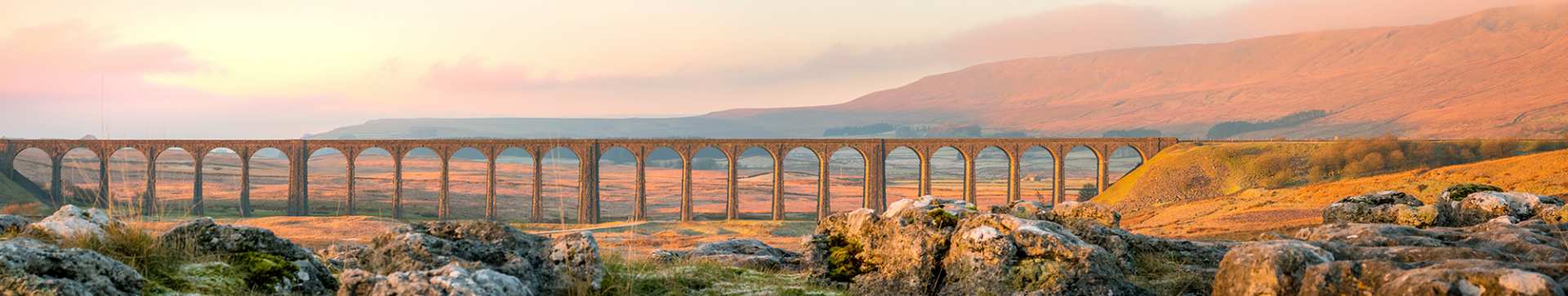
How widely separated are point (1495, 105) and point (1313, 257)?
744 ft

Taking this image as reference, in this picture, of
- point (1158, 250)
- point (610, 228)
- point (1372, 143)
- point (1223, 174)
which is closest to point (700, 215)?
point (610, 228)

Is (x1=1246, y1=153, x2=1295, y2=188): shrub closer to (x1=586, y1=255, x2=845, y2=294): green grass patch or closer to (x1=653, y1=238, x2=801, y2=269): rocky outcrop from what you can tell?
(x1=653, y1=238, x2=801, y2=269): rocky outcrop

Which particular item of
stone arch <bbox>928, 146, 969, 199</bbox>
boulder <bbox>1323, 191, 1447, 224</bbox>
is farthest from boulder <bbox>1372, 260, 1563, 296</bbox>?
stone arch <bbox>928, 146, 969, 199</bbox>

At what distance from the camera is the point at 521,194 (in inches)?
4988

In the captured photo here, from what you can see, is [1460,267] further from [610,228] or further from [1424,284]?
[610,228]

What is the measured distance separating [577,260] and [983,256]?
3.26 metres

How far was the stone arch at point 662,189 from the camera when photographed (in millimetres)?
91512

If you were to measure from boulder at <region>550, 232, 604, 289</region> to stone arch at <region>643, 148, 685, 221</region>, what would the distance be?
216ft

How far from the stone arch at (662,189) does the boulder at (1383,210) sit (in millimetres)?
59754

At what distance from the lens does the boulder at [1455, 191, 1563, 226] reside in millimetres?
14406

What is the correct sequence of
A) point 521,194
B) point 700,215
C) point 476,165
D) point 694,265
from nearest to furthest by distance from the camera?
point 694,265
point 700,215
point 521,194
point 476,165

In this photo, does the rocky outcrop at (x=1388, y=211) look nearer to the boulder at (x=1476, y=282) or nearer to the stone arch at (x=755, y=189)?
the boulder at (x=1476, y=282)

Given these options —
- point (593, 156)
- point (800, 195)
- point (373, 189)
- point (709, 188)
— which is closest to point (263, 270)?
point (593, 156)

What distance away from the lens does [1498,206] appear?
14547mm
